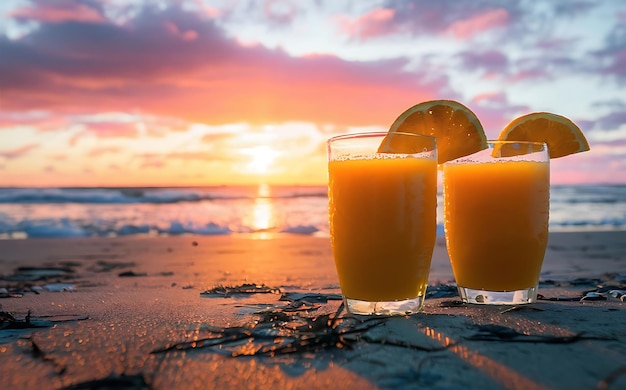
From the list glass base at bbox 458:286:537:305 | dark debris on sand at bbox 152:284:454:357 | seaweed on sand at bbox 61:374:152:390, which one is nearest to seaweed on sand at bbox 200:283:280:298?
dark debris on sand at bbox 152:284:454:357

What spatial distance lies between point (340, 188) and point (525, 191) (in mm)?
738

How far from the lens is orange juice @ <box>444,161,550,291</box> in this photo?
2.07 m

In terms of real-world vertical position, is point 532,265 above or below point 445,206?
below

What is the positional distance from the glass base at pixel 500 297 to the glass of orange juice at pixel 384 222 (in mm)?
297

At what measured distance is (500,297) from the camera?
2066 millimetres

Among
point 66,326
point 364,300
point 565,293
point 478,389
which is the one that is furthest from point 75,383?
point 565,293

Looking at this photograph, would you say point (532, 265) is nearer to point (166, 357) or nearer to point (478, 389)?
point (478, 389)

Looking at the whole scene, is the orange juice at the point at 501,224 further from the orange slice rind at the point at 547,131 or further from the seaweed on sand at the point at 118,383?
the seaweed on sand at the point at 118,383

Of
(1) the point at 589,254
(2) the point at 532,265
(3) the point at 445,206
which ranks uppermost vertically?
(3) the point at 445,206

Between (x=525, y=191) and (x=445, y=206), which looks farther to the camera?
(x=445, y=206)

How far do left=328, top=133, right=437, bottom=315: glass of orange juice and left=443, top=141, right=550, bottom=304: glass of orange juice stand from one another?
0.26m

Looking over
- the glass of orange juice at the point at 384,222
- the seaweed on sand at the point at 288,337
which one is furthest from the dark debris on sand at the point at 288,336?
the glass of orange juice at the point at 384,222

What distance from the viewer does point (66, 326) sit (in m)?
1.73

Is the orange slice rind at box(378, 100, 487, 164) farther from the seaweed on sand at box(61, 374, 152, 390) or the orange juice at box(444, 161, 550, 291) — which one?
the seaweed on sand at box(61, 374, 152, 390)
